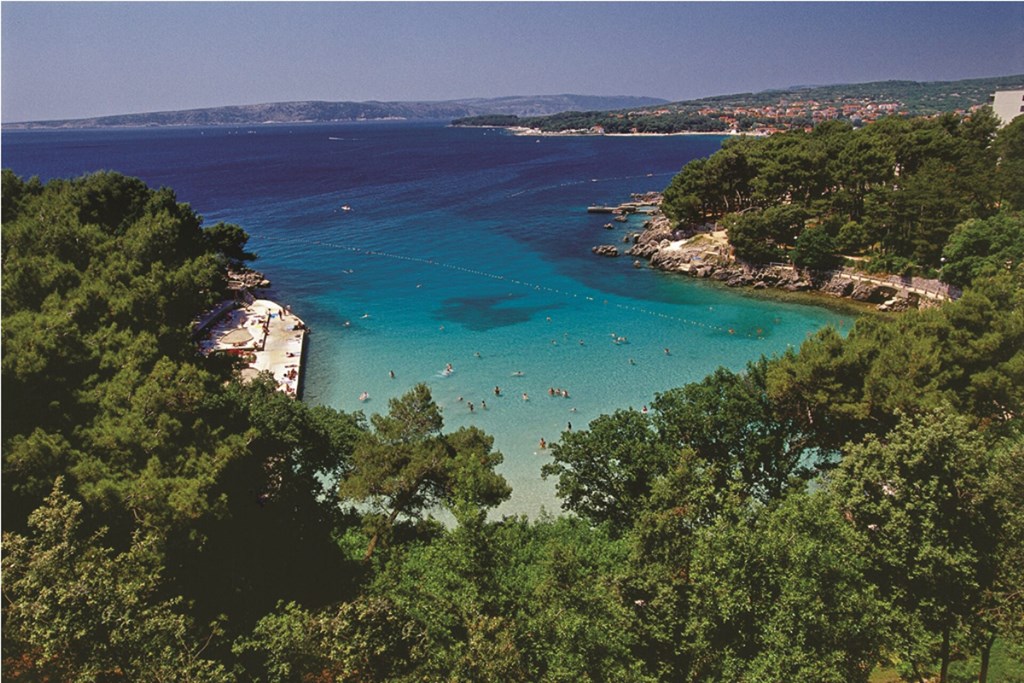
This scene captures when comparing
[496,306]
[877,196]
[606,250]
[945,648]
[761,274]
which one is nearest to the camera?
[945,648]

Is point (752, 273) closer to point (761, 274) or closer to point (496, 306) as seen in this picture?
point (761, 274)

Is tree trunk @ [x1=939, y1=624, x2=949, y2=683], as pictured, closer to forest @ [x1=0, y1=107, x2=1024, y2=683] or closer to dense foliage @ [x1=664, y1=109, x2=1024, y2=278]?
forest @ [x1=0, y1=107, x2=1024, y2=683]

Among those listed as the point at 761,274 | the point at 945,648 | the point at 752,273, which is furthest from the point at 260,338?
the point at 761,274

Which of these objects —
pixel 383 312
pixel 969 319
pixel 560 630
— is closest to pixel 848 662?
pixel 560 630

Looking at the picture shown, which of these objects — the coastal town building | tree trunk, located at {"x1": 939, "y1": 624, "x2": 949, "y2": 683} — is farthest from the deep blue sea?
the coastal town building

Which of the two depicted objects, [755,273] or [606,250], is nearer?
[755,273]

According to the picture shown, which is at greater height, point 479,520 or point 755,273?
point 479,520

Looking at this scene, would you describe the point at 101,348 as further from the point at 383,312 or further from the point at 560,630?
the point at 383,312
